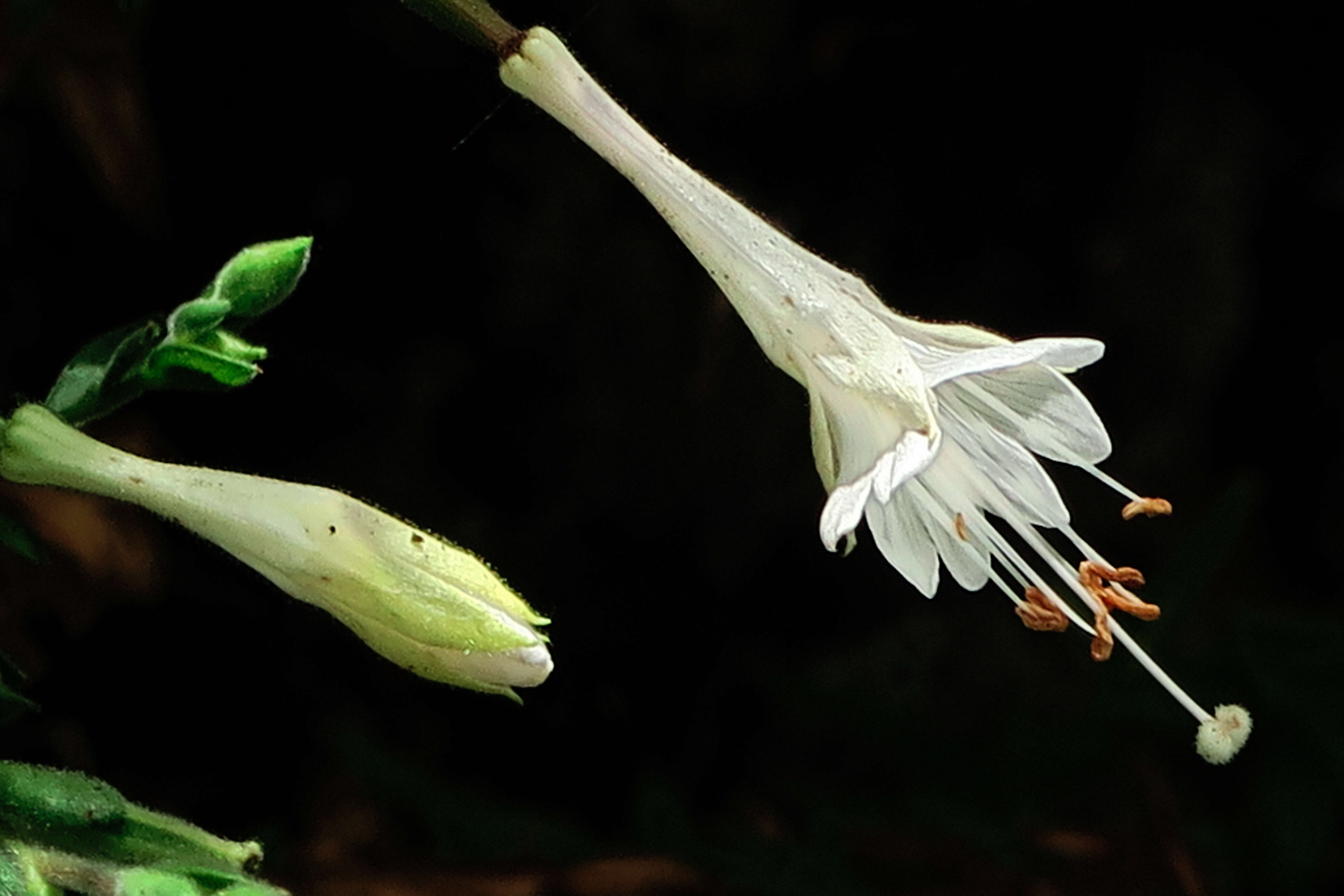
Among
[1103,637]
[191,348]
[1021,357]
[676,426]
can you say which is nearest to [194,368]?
[191,348]

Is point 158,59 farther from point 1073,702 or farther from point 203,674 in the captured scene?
point 1073,702

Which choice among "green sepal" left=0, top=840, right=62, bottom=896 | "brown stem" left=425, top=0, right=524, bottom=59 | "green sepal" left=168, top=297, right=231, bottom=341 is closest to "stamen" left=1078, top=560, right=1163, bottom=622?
"brown stem" left=425, top=0, right=524, bottom=59

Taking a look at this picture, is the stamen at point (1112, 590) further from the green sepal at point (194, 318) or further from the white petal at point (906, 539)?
the green sepal at point (194, 318)

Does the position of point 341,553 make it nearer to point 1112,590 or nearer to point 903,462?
point 903,462

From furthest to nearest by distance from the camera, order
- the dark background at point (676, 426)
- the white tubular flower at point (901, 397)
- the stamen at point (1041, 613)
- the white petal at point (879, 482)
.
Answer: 1. the dark background at point (676, 426)
2. the stamen at point (1041, 613)
3. the white tubular flower at point (901, 397)
4. the white petal at point (879, 482)

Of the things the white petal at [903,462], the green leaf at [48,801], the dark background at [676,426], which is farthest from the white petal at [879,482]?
the dark background at [676,426]

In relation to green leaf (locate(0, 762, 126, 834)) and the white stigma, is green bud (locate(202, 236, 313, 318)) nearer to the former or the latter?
green leaf (locate(0, 762, 126, 834))
